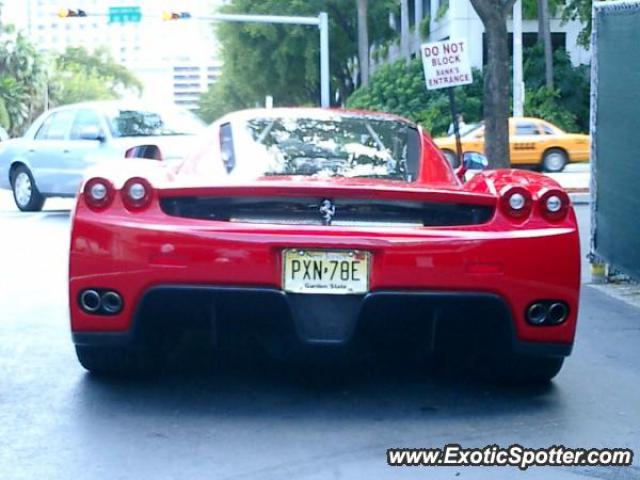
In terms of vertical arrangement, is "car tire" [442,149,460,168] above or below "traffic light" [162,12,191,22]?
below

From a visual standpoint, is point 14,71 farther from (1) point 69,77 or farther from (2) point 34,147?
(2) point 34,147

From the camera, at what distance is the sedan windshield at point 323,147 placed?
5.99 meters

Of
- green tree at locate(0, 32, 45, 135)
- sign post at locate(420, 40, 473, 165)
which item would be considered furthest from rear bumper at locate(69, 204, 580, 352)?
green tree at locate(0, 32, 45, 135)

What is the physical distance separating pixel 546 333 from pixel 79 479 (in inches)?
85.0

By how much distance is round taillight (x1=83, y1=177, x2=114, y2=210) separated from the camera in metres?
5.52

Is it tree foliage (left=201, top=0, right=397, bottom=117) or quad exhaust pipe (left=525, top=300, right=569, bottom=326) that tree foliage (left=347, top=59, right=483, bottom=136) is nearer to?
tree foliage (left=201, top=0, right=397, bottom=117)

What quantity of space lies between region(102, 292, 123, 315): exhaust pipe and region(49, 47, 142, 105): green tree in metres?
95.9

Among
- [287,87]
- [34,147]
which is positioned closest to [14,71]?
[287,87]

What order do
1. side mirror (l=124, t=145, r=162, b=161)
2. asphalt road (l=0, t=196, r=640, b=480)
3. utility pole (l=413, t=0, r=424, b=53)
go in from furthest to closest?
utility pole (l=413, t=0, r=424, b=53) < side mirror (l=124, t=145, r=162, b=161) < asphalt road (l=0, t=196, r=640, b=480)

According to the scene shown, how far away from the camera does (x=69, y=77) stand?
111188mm

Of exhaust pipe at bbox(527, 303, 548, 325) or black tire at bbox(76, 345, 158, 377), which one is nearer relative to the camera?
exhaust pipe at bbox(527, 303, 548, 325)

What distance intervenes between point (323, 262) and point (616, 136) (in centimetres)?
460

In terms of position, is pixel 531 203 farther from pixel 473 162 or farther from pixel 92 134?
pixel 92 134

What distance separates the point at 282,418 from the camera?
531 centimetres
